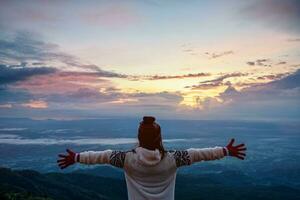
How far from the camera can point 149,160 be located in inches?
235

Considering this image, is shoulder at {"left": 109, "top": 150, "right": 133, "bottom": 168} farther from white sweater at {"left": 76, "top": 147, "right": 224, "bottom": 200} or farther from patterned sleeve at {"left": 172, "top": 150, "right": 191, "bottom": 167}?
patterned sleeve at {"left": 172, "top": 150, "right": 191, "bottom": 167}

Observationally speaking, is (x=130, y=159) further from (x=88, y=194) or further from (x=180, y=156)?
(x=88, y=194)

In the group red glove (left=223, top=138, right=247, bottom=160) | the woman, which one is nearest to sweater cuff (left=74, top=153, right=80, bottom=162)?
the woman

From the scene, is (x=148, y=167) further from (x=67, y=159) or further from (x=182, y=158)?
(x=67, y=159)

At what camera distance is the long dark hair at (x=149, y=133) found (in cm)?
585

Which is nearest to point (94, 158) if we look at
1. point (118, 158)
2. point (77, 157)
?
point (77, 157)

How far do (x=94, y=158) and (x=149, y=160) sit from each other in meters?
0.87

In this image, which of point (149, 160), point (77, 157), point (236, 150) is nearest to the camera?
point (149, 160)

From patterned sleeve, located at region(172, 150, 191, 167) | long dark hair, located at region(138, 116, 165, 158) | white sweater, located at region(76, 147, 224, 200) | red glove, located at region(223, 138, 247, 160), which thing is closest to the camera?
long dark hair, located at region(138, 116, 165, 158)

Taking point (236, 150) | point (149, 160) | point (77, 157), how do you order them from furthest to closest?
point (236, 150) < point (77, 157) < point (149, 160)

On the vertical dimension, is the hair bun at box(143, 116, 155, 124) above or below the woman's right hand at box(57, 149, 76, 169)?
above

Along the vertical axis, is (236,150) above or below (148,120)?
below

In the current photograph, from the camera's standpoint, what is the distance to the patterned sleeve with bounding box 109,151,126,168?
6141 millimetres

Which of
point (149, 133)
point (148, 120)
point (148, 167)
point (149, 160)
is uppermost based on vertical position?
point (148, 120)
